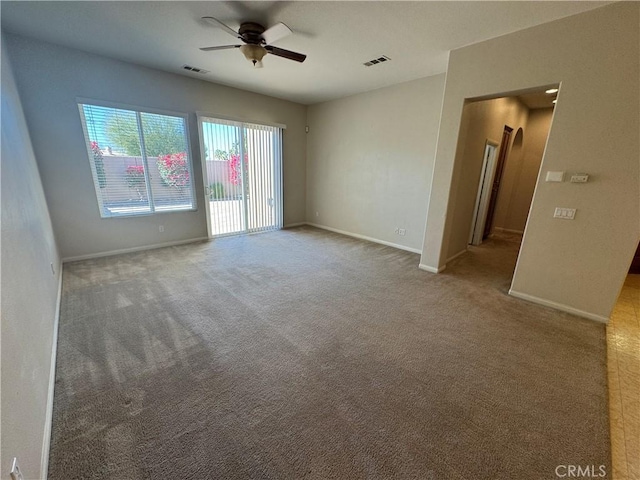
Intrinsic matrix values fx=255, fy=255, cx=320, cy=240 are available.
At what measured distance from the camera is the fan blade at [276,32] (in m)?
2.27

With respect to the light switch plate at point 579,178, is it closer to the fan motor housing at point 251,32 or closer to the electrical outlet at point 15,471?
the fan motor housing at point 251,32

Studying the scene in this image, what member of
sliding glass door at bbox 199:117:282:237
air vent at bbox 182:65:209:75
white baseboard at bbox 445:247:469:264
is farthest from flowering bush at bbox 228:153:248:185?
white baseboard at bbox 445:247:469:264

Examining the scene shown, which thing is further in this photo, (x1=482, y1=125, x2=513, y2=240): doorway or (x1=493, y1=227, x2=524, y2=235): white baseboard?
(x1=493, y1=227, x2=524, y2=235): white baseboard

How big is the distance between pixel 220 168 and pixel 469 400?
4.93 m

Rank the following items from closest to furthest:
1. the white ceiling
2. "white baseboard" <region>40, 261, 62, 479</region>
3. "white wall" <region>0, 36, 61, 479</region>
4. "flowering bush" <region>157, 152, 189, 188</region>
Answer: "white wall" <region>0, 36, 61, 479</region> < "white baseboard" <region>40, 261, 62, 479</region> < the white ceiling < "flowering bush" <region>157, 152, 189, 188</region>

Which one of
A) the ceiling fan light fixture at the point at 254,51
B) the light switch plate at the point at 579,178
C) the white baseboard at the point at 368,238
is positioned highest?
the ceiling fan light fixture at the point at 254,51

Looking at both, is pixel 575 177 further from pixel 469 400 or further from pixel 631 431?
pixel 469 400

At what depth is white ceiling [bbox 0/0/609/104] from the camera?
233 centimetres

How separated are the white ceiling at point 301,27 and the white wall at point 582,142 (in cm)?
21

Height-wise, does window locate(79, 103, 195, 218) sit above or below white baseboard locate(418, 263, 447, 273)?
above

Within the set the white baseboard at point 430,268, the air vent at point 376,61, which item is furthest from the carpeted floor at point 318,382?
the air vent at point 376,61

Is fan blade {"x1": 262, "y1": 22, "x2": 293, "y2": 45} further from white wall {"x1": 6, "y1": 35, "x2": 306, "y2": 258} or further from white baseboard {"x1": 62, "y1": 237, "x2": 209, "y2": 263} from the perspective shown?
white baseboard {"x1": 62, "y1": 237, "x2": 209, "y2": 263}

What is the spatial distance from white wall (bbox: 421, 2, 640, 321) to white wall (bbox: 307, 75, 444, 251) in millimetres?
1188

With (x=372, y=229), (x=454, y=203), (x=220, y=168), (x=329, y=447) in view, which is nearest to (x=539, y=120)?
(x=454, y=203)
